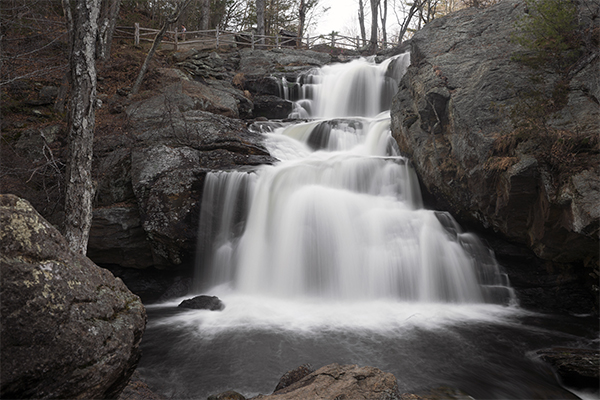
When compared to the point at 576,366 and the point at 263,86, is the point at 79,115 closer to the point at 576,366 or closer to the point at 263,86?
the point at 576,366

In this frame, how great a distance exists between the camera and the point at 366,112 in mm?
16078

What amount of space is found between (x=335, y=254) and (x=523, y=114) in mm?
4855

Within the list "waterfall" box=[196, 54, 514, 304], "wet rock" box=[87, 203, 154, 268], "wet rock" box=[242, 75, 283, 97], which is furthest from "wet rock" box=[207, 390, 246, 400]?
"wet rock" box=[242, 75, 283, 97]

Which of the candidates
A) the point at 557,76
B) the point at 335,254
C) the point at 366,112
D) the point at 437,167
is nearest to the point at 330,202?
the point at 335,254

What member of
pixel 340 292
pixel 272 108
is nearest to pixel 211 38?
pixel 272 108

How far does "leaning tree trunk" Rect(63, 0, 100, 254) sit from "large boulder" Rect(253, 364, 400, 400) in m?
4.29

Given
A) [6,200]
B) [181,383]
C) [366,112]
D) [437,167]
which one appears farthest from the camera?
[366,112]

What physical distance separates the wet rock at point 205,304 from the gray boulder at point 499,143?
575cm

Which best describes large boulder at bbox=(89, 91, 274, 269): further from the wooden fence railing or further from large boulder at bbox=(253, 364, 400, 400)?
the wooden fence railing

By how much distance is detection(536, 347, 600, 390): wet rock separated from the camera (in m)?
4.41

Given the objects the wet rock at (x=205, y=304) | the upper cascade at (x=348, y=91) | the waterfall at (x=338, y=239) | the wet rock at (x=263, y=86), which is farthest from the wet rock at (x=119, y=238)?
the wet rock at (x=263, y=86)

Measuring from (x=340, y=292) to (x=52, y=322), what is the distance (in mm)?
6195

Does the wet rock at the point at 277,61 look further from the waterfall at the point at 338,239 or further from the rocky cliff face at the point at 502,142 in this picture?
the rocky cliff face at the point at 502,142

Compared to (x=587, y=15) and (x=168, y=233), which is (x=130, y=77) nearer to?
(x=168, y=233)
